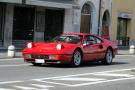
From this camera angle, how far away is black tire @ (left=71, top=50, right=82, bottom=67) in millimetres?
18569

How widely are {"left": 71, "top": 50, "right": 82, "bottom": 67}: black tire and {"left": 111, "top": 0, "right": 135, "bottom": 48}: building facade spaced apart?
80.5 ft

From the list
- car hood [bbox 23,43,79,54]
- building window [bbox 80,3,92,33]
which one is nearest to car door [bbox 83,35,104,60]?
car hood [bbox 23,43,79,54]

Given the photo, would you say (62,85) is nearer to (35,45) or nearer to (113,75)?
(113,75)

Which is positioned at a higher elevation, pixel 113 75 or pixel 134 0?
pixel 134 0

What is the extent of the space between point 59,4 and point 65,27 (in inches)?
139

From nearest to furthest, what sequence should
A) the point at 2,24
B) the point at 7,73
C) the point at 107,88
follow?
the point at 107,88, the point at 7,73, the point at 2,24

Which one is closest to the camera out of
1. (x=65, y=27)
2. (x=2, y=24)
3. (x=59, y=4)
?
(x=2, y=24)

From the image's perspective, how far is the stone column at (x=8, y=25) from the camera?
32625mm

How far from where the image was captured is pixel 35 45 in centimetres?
1864

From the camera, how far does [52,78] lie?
46.9 feet

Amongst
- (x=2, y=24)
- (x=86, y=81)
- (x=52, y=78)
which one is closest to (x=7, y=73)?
(x=52, y=78)

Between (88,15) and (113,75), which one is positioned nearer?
(113,75)

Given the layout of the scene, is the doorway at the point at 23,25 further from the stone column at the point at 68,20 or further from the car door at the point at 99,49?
the car door at the point at 99,49

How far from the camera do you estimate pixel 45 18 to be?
118 feet
